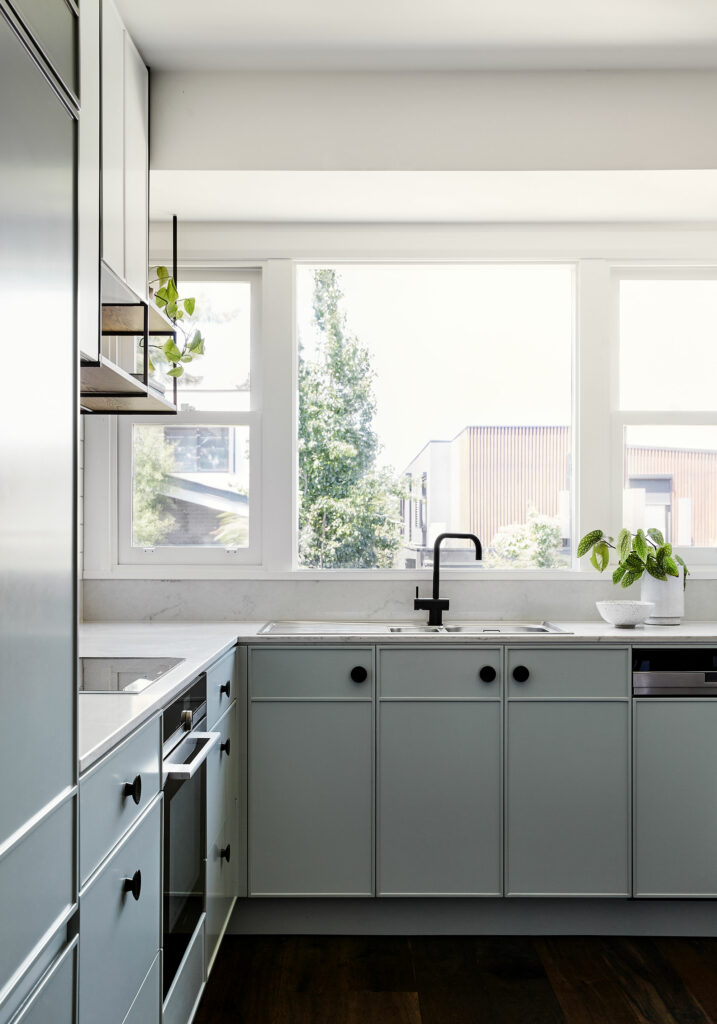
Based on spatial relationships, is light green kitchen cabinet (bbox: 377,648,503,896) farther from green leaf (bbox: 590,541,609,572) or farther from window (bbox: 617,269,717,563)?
window (bbox: 617,269,717,563)

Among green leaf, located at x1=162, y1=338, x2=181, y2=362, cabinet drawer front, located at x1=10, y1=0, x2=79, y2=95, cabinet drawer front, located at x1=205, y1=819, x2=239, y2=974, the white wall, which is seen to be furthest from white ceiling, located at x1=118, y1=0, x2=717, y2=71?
cabinet drawer front, located at x1=205, y1=819, x2=239, y2=974

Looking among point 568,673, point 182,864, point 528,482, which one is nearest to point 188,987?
point 182,864

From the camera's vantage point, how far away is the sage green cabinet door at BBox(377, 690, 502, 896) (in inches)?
102

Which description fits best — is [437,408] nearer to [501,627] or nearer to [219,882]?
[501,627]

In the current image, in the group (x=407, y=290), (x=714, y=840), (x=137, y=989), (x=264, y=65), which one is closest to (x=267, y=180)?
(x=264, y=65)

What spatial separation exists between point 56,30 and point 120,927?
1.42 metres

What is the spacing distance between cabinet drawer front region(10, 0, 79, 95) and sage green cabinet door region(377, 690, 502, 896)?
2.00m

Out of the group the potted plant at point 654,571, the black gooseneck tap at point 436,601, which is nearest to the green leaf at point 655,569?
the potted plant at point 654,571

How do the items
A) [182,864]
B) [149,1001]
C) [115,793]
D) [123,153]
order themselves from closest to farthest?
[115,793], [149,1001], [182,864], [123,153]

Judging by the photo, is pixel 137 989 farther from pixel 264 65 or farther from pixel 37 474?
pixel 264 65

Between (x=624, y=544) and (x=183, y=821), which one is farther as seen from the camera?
(x=624, y=544)

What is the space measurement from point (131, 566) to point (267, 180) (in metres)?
1.51

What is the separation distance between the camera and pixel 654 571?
2.92 metres

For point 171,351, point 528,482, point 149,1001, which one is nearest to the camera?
point 149,1001
